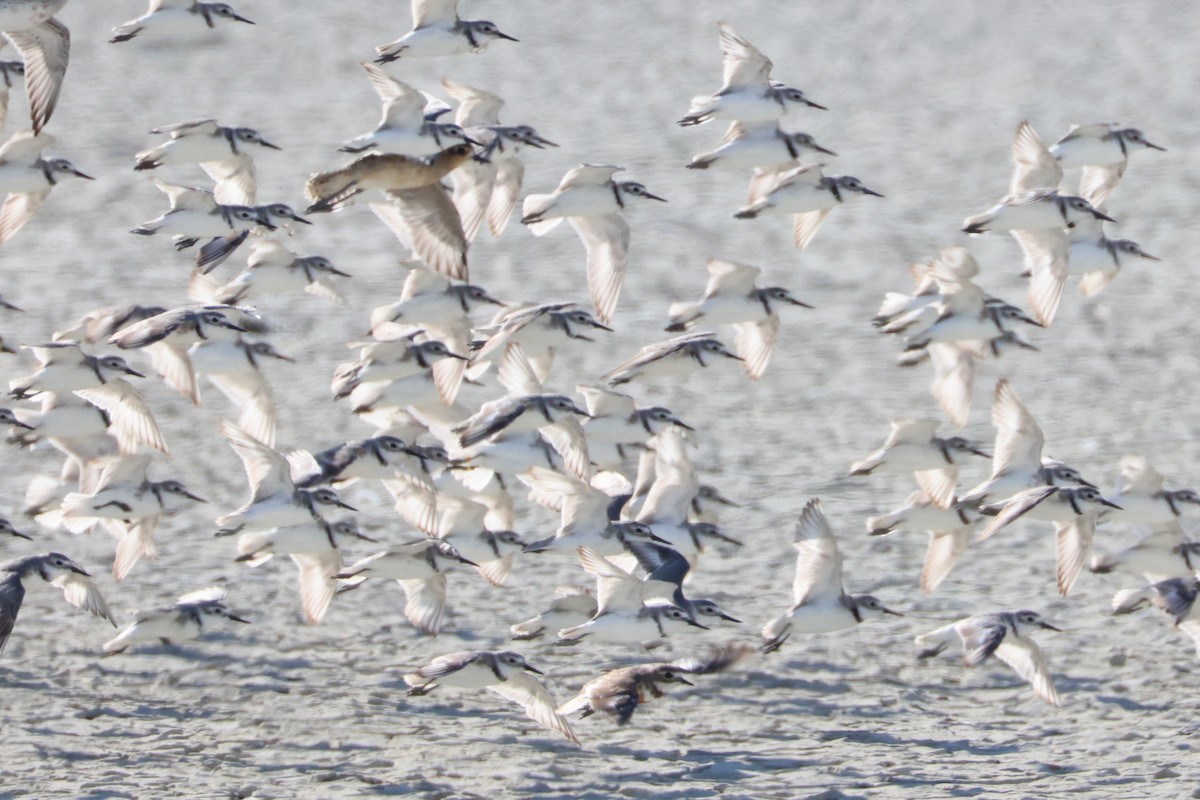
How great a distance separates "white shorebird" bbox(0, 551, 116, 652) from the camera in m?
10.4

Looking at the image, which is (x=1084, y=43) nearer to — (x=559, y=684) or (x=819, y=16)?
(x=819, y=16)

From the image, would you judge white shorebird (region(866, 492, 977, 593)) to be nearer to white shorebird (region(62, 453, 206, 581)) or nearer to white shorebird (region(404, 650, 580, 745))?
white shorebird (region(404, 650, 580, 745))

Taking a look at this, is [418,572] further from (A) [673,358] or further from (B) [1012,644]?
(B) [1012,644]

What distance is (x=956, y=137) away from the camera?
71.0 feet

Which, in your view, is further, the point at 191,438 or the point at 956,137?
the point at 956,137

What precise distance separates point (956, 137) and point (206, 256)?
36.3ft

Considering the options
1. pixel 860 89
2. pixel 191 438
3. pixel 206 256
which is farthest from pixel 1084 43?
pixel 206 256

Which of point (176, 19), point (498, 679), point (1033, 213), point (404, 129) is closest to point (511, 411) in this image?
point (498, 679)

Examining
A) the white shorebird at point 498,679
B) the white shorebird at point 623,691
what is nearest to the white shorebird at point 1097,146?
the white shorebird at point 623,691

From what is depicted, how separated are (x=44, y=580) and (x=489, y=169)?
346cm

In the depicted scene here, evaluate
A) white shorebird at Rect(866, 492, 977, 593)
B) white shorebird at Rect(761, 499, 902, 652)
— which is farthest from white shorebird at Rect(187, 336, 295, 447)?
white shorebird at Rect(866, 492, 977, 593)

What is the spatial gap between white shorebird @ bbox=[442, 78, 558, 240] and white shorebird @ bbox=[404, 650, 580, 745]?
278cm

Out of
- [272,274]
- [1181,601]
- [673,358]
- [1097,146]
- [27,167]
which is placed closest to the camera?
[27,167]

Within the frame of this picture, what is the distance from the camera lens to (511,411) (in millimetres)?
11297
